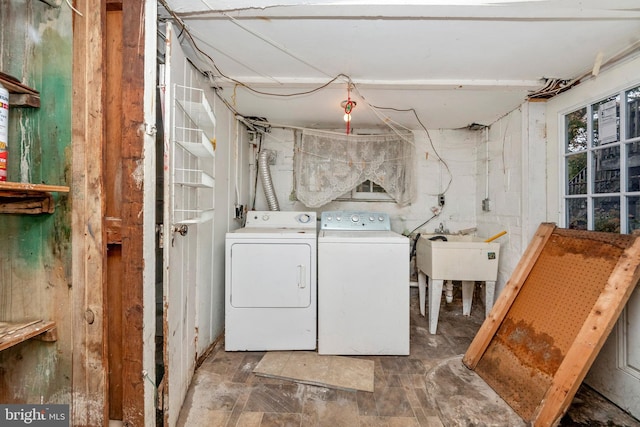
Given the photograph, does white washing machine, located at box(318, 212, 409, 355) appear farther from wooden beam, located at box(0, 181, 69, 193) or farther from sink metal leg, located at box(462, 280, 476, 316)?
wooden beam, located at box(0, 181, 69, 193)

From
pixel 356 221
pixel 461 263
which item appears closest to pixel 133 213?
pixel 356 221

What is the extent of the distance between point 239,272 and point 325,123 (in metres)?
1.78

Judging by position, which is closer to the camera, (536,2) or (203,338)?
(536,2)

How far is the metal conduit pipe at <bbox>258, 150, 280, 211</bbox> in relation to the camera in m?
2.86

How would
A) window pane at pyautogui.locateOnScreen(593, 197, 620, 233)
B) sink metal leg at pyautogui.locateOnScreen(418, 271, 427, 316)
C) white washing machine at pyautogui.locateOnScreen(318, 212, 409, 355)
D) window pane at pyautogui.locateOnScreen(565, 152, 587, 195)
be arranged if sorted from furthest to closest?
sink metal leg at pyautogui.locateOnScreen(418, 271, 427, 316) → white washing machine at pyautogui.locateOnScreen(318, 212, 409, 355) → window pane at pyautogui.locateOnScreen(565, 152, 587, 195) → window pane at pyautogui.locateOnScreen(593, 197, 620, 233)

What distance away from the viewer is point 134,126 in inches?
46.0

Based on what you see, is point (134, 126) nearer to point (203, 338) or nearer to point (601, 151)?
point (203, 338)

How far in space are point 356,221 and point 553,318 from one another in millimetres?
1554

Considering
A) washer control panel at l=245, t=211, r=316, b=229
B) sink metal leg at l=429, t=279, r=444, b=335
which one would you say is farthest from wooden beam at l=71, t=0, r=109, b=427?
sink metal leg at l=429, t=279, r=444, b=335

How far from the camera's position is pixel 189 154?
5.04 ft

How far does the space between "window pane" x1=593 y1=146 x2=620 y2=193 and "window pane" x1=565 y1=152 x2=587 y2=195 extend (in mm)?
70

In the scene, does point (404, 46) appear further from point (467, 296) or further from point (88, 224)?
point (467, 296)

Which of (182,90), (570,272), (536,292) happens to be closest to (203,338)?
(182,90)

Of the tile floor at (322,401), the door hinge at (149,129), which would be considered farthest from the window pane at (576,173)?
the door hinge at (149,129)
